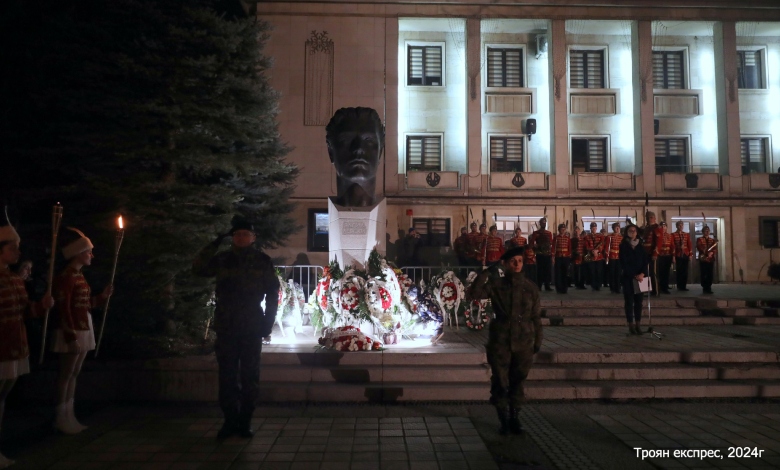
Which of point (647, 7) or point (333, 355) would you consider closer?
point (333, 355)

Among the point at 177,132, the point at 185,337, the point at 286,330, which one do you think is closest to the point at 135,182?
the point at 177,132

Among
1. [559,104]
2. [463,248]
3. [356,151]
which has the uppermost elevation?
[559,104]

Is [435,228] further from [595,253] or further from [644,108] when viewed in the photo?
[644,108]

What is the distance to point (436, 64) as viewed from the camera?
81.8ft

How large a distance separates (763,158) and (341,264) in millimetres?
23663

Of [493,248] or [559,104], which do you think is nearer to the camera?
[493,248]

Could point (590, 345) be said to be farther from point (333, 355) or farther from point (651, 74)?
point (651, 74)

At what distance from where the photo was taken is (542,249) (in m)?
14.7

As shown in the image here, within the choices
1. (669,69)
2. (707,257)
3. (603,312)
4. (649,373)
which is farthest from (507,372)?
(669,69)

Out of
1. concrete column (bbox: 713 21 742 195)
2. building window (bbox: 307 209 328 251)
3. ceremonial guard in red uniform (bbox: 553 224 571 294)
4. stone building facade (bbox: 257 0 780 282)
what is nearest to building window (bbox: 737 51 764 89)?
stone building facade (bbox: 257 0 780 282)

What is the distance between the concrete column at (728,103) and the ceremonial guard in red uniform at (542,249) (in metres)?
13.1

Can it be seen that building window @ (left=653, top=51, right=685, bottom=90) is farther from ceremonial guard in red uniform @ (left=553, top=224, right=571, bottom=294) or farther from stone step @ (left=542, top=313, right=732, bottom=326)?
stone step @ (left=542, top=313, right=732, bottom=326)

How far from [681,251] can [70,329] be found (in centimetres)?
1507

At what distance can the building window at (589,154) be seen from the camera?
969 inches
